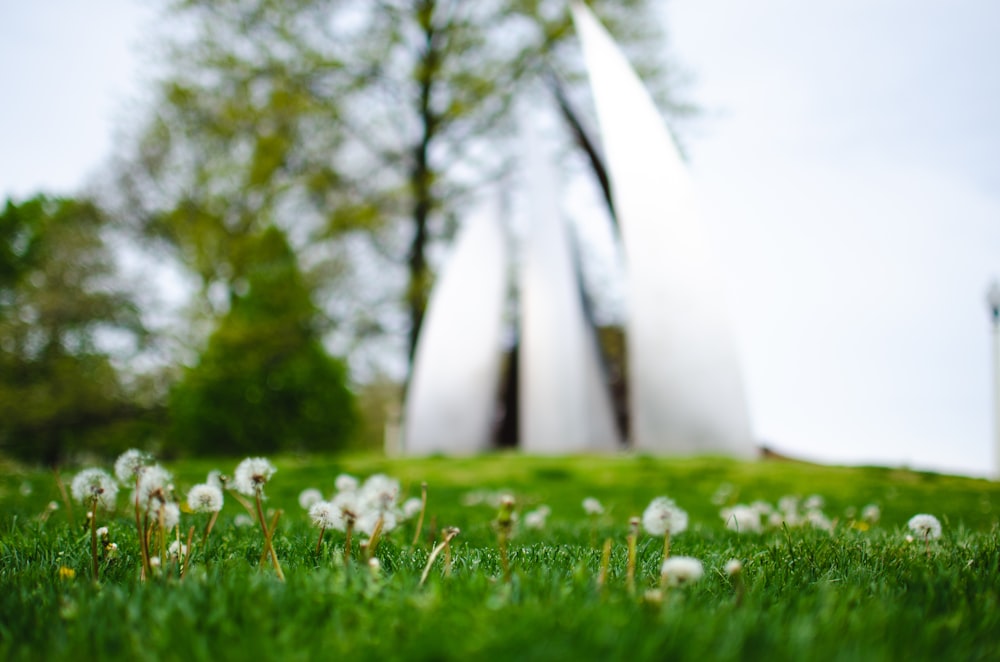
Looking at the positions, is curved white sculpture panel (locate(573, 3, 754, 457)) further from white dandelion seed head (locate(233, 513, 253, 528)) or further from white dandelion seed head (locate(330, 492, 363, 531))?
white dandelion seed head (locate(330, 492, 363, 531))

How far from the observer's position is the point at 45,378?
1648 cm

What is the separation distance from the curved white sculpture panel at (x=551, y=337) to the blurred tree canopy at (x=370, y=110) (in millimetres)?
3617

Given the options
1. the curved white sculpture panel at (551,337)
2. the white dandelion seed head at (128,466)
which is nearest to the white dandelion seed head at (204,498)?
the white dandelion seed head at (128,466)

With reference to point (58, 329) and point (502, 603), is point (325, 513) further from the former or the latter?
point (58, 329)

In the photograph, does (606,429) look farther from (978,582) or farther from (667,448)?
(978,582)

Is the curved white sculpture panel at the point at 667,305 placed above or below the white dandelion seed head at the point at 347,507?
Result: above

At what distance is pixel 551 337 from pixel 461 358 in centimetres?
178

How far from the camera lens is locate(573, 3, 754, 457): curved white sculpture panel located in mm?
10680

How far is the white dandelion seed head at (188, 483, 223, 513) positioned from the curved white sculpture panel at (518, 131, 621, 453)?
10.3 m

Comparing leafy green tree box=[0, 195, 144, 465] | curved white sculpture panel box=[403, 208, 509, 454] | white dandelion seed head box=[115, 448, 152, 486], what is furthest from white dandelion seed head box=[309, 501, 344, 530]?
leafy green tree box=[0, 195, 144, 465]

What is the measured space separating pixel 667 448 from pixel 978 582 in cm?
919

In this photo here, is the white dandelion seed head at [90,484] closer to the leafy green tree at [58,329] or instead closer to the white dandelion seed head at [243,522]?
the white dandelion seed head at [243,522]

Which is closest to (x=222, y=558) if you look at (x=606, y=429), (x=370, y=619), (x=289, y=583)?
(x=289, y=583)

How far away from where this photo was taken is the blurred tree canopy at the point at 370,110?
16.0m
